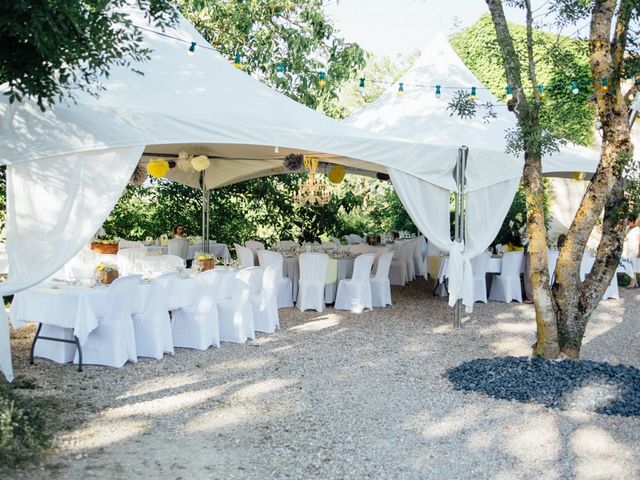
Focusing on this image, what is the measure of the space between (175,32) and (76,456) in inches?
218

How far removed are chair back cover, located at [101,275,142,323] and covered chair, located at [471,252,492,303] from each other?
227 inches

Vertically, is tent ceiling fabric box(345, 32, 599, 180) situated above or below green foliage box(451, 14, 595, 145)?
below

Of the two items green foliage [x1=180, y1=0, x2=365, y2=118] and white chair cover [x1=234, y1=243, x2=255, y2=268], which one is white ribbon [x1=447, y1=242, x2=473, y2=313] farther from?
green foliage [x1=180, y1=0, x2=365, y2=118]

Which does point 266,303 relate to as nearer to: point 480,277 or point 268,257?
point 268,257

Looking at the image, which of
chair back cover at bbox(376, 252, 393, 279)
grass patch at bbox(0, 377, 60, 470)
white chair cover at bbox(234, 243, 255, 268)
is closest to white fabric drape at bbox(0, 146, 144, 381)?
grass patch at bbox(0, 377, 60, 470)

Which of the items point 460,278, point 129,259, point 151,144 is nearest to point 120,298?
point 151,144

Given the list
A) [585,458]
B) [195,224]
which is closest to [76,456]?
[585,458]

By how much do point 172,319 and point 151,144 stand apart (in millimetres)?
1835

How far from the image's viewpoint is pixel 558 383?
5625mm

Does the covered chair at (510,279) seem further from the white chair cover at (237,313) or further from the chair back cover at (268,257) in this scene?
the white chair cover at (237,313)

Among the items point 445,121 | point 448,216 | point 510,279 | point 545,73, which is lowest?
point 510,279

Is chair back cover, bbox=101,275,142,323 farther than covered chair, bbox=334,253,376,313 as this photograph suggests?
No

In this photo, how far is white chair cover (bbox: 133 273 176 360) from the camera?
22.1 feet

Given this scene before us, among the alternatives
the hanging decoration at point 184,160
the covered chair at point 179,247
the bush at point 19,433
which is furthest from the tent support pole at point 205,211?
the bush at point 19,433
